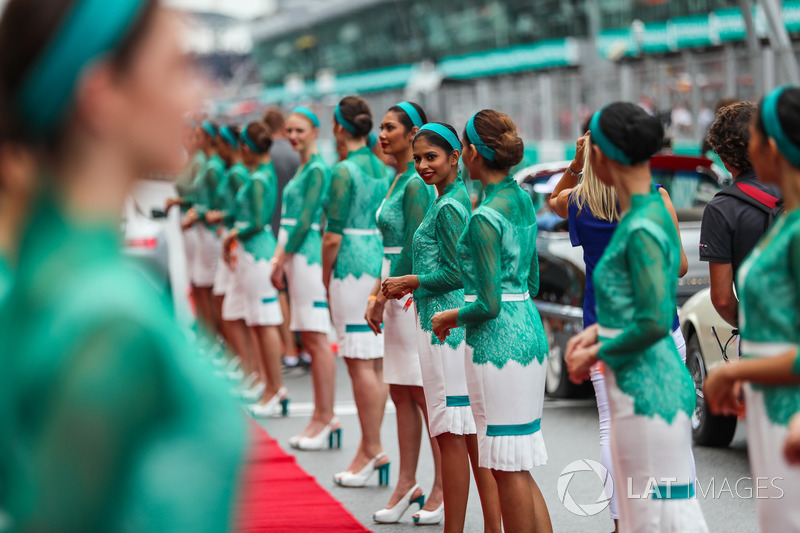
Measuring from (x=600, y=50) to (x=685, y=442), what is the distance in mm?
40890

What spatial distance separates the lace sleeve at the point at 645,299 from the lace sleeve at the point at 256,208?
6.51 m

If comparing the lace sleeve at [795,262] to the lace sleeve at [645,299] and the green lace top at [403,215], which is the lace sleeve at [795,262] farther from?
the green lace top at [403,215]

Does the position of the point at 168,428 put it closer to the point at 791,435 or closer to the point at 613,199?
the point at 791,435

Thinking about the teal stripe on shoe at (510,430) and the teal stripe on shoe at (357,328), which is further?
the teal stripe on shoe at (357,328)

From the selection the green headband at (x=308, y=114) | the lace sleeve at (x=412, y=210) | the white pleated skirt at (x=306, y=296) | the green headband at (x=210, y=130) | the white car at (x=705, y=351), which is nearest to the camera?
the lace sleeve at (x=412, y=210)

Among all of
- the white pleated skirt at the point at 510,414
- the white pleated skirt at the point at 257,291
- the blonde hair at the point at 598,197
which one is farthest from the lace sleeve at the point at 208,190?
the white pleated skirt at the point at 510,414

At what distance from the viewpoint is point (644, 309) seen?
3504 millimetres

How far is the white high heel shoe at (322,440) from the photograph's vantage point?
8.55 m

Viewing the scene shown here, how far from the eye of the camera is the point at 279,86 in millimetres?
112562

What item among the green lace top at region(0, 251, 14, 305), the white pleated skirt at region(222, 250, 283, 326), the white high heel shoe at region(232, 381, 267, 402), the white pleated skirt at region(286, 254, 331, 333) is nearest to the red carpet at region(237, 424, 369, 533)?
the white pleated skirt at region(286, 254, 331, 333)

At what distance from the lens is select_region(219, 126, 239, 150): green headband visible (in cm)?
1084

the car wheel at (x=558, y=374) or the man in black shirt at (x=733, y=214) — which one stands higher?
the man in black shirt at (x=733, y=214)

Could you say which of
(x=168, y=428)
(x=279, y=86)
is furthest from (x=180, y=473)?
(x=279, y=86)

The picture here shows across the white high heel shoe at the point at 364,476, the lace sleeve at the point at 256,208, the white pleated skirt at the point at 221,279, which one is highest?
the lace sleeve at the point at 256,208
